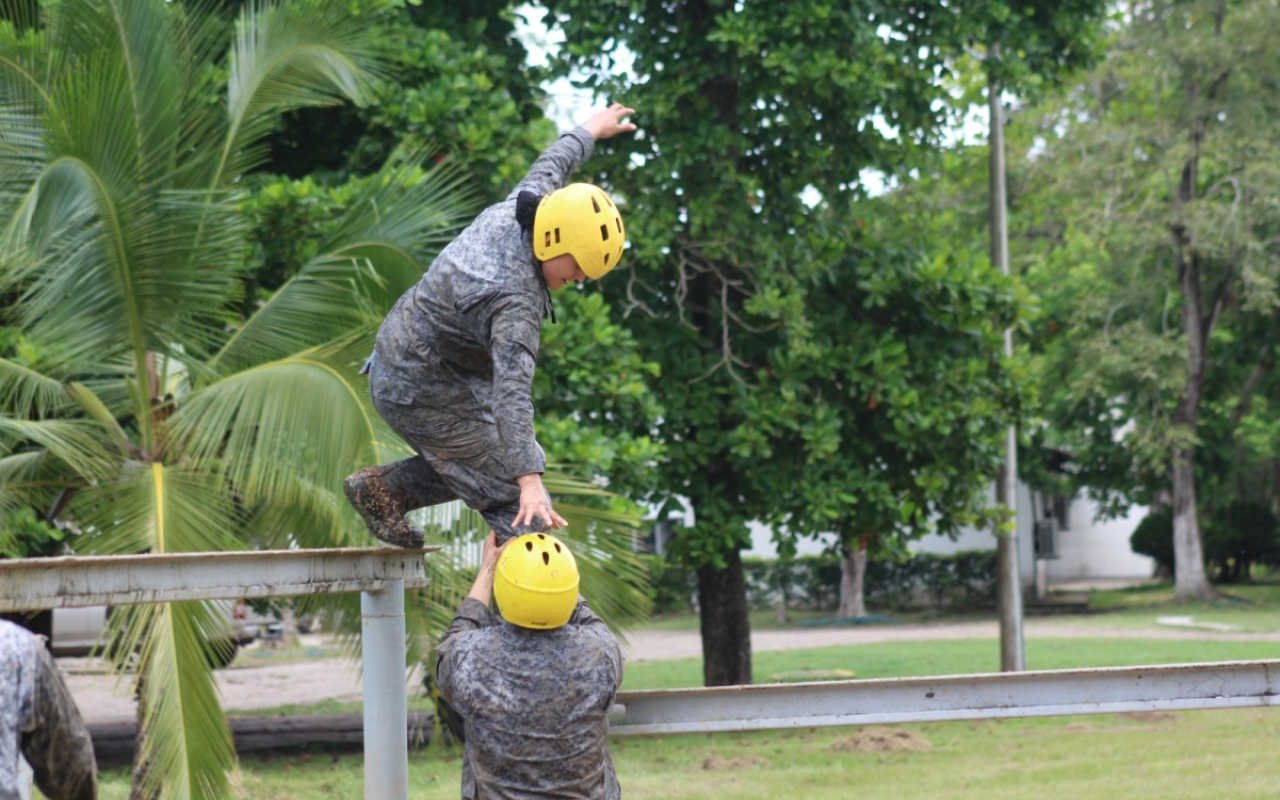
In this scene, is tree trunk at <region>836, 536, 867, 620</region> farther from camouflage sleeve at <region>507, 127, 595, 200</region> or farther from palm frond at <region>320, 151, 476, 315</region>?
camouflage sleeve at <region>507, 127, 595, 200</region>

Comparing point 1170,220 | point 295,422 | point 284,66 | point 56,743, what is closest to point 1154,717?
point 295,422

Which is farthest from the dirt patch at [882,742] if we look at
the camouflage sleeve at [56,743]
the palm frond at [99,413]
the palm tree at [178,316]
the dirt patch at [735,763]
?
the camouflage sleeve at [56,743]

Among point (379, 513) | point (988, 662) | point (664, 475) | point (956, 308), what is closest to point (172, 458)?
point (379, 513)

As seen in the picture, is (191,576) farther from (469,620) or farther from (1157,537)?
(1157,537)

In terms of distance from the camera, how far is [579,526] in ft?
24.1

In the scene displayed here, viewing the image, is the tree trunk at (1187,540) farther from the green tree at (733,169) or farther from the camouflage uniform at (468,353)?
the camouflage uniform at (468,353)

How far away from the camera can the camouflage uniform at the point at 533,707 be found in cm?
377

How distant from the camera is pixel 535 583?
3.70 meters

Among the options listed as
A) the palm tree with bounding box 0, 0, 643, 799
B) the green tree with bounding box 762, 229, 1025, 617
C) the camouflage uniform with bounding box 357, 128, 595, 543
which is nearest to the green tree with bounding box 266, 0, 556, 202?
the palm tree with bounding box 0, 0, 643, 799

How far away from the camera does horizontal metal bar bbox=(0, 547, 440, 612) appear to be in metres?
3.43

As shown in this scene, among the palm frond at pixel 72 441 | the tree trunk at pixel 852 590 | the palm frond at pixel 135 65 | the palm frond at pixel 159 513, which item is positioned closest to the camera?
the palm frond at pixel 159 513

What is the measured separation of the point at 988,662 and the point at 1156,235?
1010 cm

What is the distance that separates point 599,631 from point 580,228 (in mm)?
1241

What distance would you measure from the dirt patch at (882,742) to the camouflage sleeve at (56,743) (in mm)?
8838
